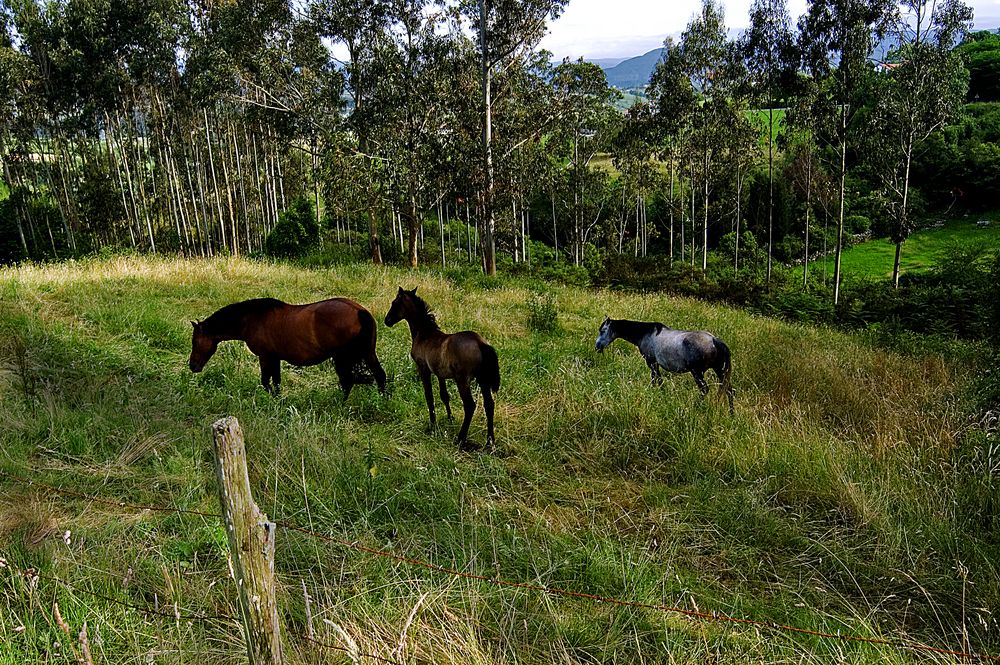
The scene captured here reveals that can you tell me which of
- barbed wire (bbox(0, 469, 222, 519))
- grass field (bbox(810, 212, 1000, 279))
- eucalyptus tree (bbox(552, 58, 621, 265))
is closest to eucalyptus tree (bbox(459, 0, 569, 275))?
eucalyptus tree (bbox(552, 58, 621, 265))

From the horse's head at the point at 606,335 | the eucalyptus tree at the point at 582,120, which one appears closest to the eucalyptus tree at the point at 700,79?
the eucalyptus tree at the point at 582,120

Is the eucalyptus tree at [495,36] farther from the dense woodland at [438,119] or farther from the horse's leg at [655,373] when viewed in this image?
the horse's leg at [655,373]

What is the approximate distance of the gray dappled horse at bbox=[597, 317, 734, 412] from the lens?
260 inches

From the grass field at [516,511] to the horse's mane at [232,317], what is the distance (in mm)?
675

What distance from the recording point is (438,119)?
2283cm

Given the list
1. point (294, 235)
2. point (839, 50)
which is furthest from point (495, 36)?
point (839, 50)

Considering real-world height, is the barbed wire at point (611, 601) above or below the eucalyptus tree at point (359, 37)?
below

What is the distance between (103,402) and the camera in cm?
610

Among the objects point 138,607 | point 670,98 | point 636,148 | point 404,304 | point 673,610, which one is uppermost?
point 670,98

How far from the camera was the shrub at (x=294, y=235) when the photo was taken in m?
27.8

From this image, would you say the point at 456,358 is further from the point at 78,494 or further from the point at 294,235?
the point at 294,235

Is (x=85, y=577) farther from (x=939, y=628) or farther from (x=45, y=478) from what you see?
(x=939, y=628)

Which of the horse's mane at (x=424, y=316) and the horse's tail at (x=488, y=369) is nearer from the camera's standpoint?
the horse's tail at (x=488, y=369)

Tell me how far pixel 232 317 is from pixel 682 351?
16.5 feet
